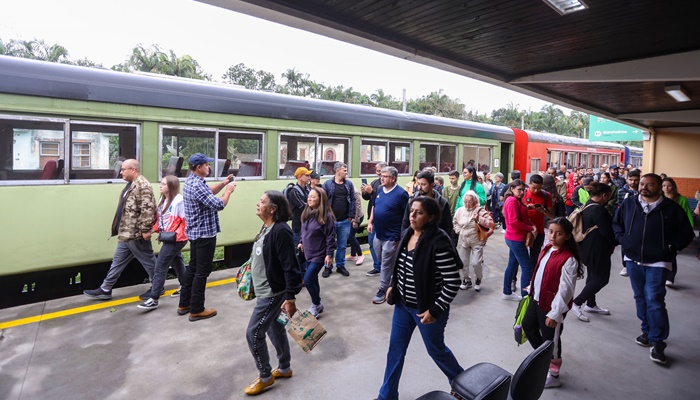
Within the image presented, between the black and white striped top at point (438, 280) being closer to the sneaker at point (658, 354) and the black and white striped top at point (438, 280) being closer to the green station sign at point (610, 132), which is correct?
the sneaker at point (658, 354)

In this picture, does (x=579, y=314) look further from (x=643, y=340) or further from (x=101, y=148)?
(x=101, y=148)

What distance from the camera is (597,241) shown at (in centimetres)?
480

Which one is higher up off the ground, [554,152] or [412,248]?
[554,152]

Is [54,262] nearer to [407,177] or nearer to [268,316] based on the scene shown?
[268,316]

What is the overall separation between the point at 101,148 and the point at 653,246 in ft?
21.6

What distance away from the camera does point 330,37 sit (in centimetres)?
471

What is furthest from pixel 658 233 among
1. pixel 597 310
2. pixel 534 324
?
pixel 534 324

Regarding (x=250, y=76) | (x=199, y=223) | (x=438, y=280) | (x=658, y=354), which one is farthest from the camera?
(x=250, y=76)

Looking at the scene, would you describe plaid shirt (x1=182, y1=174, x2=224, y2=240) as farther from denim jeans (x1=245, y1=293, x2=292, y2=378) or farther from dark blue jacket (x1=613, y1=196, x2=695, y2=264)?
dark blue jacket (x1=613, y1=196, x2=695, y2=264)

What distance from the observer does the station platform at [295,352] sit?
346cm

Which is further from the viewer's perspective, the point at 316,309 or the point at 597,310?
the point at 597,310

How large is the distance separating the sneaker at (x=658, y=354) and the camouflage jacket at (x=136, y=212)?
5.71 m

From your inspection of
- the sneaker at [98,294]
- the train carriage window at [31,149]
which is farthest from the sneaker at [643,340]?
the train carriage window at [31,149]

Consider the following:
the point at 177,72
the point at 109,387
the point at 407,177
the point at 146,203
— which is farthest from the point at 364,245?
the point at 177,72
